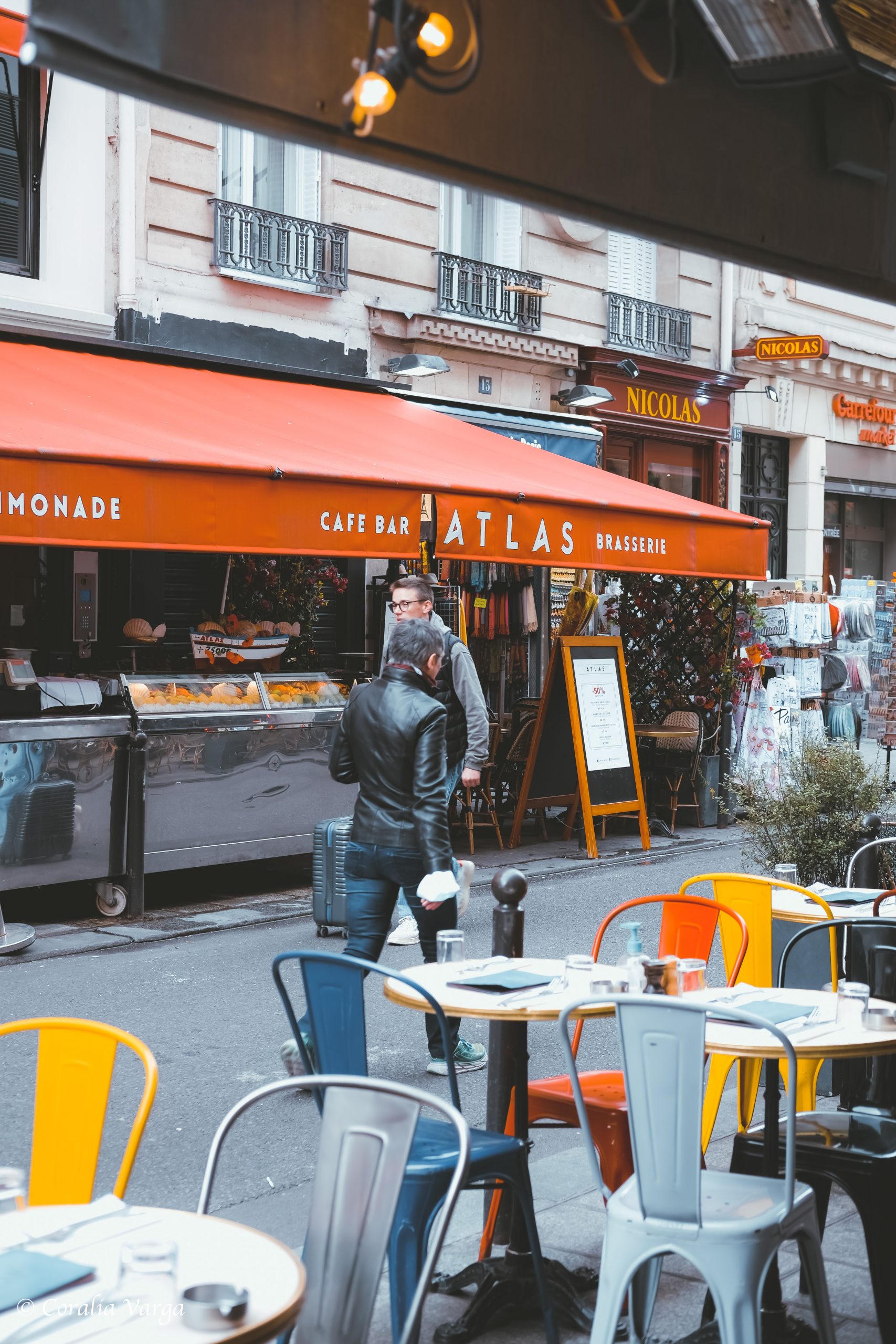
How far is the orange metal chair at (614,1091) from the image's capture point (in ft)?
13.6

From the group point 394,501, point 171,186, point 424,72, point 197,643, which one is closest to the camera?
point 424,72

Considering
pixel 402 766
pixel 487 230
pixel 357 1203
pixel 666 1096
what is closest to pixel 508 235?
pixel 487 230

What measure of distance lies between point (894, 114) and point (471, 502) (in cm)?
575

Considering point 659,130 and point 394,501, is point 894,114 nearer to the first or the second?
point 659,130

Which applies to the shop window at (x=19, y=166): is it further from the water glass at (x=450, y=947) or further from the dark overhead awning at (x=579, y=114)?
the dark overhead awning at (x=579, y=114)

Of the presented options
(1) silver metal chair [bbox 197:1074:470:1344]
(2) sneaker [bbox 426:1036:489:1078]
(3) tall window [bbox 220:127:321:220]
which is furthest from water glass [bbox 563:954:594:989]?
(3) tall window [bbox 220:127:321:220]

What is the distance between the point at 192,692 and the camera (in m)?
9.48

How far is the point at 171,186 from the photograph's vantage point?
12.0 m

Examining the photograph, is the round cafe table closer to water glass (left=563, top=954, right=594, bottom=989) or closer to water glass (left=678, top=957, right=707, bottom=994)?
water glass (left=563, top=954, right=594, bottom=989)

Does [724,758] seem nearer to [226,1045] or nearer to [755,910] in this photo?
[226,1045]

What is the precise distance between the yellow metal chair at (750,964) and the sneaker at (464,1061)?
3.95 feet

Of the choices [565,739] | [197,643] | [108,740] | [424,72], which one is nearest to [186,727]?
[108,740]

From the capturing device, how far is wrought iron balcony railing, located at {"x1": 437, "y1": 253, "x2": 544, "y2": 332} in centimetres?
1422

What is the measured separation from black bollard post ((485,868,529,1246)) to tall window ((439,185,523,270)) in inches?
443
